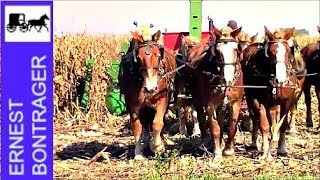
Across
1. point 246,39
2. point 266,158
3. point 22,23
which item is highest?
point 246,39

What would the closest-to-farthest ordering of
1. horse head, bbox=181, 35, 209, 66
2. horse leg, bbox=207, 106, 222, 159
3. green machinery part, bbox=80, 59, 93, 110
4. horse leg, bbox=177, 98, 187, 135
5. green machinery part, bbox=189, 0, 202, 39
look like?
1. horse leg, bbox=207, 106, 222, 159
2. horse head, bbox=181, 35, 209, 66
3. horse leg, bbox=177, 98, 187, 135
4. green machinery part, bbox=189, 0, 202, 39
5. green machinery part, bbox=80, 59, 93, 110

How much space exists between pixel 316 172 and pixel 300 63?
2948 mm

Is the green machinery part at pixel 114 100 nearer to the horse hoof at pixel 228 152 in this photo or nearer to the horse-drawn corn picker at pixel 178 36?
the horse-drawn corn picker at pixel 178 36

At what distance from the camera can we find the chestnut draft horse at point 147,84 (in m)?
9.91

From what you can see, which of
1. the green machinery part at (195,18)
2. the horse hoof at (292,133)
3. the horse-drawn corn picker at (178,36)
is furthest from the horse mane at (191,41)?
the horse hoof at (292,133)

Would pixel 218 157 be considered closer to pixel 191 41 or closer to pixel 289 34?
pixel 289 34

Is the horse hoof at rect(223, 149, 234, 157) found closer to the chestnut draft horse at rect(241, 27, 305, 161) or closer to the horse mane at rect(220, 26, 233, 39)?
the chestnut draft horse at rect(241, 27, 305, 161)

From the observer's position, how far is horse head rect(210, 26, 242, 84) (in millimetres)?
9656

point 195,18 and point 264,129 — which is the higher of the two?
point 195,18

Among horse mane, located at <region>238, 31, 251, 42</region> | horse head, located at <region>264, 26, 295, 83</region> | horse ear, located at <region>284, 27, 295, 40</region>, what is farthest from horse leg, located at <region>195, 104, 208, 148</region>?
horse ear, located at <region>284, 27, 295, 40</region>

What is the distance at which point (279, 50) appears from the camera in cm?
988

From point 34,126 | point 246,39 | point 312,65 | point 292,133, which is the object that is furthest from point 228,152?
point 34,126

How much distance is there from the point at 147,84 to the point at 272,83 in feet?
6.57

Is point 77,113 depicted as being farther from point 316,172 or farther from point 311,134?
point 316,172
